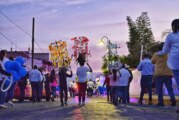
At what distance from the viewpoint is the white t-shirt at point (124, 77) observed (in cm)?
1872

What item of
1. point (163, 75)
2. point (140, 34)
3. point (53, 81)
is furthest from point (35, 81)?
point (140, 34)

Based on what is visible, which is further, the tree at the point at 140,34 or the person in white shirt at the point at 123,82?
the tree at the point at 140,34

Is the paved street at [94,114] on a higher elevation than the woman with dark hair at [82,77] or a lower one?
lower

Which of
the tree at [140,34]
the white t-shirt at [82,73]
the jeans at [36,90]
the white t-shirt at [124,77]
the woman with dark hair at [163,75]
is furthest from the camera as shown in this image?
the tree at [140,34]

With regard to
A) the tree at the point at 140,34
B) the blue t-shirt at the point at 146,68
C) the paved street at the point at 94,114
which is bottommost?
the paved street at the point at 94,114

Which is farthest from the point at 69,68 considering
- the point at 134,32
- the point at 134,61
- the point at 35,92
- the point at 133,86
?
the point at 134,32

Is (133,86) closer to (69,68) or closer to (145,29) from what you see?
(69,68)

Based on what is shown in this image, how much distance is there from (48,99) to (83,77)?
728cm

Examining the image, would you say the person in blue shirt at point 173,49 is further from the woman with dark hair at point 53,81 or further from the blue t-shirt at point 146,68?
the woman with dark hair at point 53,81

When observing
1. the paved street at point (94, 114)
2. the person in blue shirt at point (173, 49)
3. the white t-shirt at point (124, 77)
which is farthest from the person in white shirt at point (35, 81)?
the person in blue shirt at point (173, 49)

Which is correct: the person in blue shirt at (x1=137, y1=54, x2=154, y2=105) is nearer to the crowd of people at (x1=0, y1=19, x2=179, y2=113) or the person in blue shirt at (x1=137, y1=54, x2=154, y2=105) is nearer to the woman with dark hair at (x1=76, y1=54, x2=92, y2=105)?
the crowd of people at (x1=0, y1=19, x2=179, y2=113)

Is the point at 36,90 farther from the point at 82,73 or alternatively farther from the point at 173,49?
the point at 173,49

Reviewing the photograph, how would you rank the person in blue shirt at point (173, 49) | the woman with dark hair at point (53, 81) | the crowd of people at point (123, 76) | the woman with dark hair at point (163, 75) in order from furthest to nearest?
the woman with dark hair at point (53, 81), the woman with dark hair at point (163, 75), the crowd of people at point (123, 76), the person in blue shirt at point (173, 49)

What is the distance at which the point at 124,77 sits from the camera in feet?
61.7
